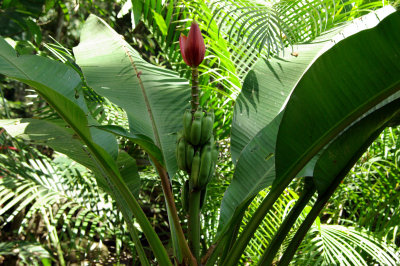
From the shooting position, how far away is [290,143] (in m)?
1.05

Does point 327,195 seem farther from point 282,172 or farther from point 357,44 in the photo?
point 357,44

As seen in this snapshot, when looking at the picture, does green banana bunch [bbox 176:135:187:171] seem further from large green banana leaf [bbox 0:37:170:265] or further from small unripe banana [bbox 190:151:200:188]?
large green banana leaf [bbox 0:37:170:265]

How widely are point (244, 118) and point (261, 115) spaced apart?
0.05m

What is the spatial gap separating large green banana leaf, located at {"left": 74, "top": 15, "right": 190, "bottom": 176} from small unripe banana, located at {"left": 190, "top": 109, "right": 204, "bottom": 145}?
217 mm

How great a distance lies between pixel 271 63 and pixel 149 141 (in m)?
0.57

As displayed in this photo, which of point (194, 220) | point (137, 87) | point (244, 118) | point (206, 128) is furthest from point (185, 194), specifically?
point (137, 87)

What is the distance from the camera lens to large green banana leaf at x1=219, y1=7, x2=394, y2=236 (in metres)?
1.23

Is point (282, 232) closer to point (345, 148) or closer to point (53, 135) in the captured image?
point (345, 148)

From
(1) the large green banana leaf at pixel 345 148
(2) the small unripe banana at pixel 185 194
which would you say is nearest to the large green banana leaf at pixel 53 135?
(2) the small unripe banana at pixel 185 194

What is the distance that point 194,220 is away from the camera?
1.15 meters

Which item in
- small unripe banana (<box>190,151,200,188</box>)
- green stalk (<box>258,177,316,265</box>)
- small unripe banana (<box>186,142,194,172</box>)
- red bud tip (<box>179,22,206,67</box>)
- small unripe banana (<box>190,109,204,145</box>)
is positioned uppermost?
red bud tip (<box>179,22,206,67</box>)

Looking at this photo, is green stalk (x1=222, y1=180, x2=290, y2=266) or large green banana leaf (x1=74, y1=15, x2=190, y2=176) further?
large green banana leaf (x1=74, y1=15, x2=190, y2=176)

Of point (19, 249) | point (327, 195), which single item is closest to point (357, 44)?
point (327, 195)

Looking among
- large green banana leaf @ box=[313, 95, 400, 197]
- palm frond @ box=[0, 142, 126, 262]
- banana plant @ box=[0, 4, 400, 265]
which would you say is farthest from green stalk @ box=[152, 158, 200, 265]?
palm frond @ box=[0, 142, 126, 262]
